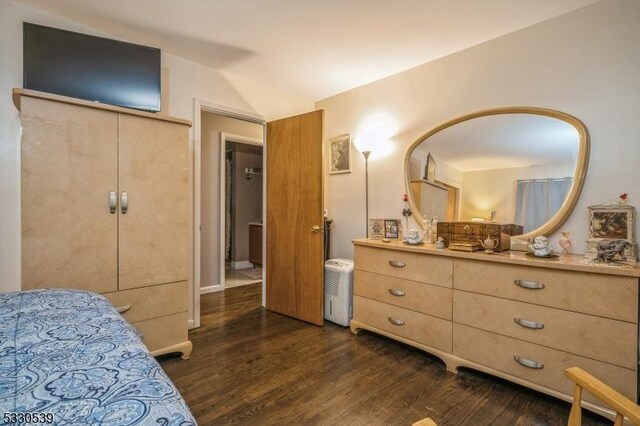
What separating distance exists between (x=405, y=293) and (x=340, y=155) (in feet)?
5.76

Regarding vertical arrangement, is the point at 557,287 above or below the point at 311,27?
below

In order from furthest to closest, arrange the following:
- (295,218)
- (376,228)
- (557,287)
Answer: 1. (295,218)
2. (376,228)
3. (557,287)

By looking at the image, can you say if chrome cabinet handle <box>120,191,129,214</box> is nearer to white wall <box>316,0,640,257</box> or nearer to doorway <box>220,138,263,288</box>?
white wall <box>316,0,640,257</box>

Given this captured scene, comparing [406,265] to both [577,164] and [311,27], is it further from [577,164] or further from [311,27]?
[311,27]

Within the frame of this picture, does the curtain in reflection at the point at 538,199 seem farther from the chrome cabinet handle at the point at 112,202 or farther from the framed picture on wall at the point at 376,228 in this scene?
the chrome cabinet handle at the point at 112,202

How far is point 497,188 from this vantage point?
2.37m

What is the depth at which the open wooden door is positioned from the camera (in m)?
2.96

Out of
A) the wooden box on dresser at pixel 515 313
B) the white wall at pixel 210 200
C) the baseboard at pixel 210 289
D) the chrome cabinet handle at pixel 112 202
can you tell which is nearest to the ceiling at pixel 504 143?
the wooden box on dresser at pixel 515 313

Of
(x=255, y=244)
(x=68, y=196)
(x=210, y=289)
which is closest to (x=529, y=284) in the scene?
(x=68, y=196)

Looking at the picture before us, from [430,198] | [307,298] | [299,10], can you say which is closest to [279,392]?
[307,298]

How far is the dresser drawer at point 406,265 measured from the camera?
7.22 feet

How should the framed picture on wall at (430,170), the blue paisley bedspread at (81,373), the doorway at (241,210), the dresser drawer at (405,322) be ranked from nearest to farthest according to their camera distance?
the blue paisley bedspread at (81,373)
the dresser drawer at (405,322)
the framed picture on wall at (430,170)
the doorway at (241,210)

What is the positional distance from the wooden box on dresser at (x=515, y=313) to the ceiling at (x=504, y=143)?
2.46 feet

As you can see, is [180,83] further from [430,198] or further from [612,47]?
[612,47]
